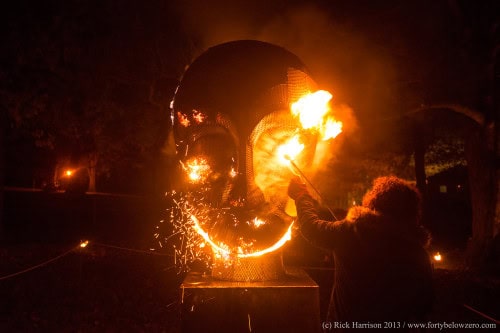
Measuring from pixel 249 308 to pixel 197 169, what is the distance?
1.12 metres

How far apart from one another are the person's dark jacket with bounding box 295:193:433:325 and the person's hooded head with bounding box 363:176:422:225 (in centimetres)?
5

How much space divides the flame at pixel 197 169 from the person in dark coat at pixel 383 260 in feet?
3.33

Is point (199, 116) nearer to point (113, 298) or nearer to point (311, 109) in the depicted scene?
point (311, 109)

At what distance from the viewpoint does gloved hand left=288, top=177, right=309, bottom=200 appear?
2855 millimetres

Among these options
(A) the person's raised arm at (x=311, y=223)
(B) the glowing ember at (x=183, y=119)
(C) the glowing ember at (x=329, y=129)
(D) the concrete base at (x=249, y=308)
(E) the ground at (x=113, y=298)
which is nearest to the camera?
(A) the person's raised arm at (x=311, y=223)

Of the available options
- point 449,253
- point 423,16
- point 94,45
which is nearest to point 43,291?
point 94,45

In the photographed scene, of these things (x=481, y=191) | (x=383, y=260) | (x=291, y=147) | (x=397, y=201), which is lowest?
(x=383, y=260)

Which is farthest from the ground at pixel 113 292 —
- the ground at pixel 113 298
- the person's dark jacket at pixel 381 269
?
the person's dark jacket at pixel 381 269

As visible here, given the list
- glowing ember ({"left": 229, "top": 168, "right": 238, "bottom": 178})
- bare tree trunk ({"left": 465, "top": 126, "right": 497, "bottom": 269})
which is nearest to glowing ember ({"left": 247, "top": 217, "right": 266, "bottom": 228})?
glowing ember ({"left": 229, "top": 168, "right": 238, "bottom": 178})

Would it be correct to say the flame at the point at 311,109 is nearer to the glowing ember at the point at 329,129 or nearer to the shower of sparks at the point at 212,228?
the glowing ember at the point at 329,129

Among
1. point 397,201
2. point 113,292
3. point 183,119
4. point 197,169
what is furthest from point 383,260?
point 113,292

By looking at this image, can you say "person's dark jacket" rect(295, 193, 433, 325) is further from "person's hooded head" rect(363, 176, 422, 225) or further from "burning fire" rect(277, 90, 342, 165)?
"burning fire" rect(277, 90, 342, 165)

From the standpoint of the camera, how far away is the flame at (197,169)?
3.04 meters

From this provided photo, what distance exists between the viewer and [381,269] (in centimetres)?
240
